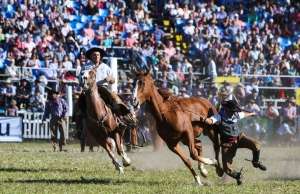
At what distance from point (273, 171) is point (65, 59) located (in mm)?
14554

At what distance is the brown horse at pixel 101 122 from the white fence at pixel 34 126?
11907mm

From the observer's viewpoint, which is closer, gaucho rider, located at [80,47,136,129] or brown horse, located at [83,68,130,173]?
brown horse, located at [83,68,130,173]

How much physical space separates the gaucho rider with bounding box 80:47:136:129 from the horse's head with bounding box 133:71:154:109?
7.20ft

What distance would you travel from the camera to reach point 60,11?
1337 inches

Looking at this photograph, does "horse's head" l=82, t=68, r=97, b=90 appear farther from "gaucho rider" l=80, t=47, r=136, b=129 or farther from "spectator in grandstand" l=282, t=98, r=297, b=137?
"spectator in grandstand" l=282, t=98, r=297, b=137

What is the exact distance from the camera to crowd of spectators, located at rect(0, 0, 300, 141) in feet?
99.3

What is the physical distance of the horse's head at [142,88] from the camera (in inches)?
580

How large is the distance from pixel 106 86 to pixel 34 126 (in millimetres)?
12882

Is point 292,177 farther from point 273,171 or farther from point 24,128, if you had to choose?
point 24,128

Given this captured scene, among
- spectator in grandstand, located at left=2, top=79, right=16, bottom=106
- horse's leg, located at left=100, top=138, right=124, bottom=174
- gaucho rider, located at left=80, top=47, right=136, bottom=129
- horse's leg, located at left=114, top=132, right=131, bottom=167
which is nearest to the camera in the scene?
horse's leg, located at left=100, top=138, right=124, bottom=174

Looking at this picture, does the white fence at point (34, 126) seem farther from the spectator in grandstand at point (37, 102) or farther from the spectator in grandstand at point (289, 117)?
the spectator in grandstand at point (289, 117)

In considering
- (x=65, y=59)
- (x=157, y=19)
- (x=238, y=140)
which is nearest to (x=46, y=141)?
(x=65, y=59)

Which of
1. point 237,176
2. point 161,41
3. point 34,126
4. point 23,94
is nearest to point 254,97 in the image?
point 161,41

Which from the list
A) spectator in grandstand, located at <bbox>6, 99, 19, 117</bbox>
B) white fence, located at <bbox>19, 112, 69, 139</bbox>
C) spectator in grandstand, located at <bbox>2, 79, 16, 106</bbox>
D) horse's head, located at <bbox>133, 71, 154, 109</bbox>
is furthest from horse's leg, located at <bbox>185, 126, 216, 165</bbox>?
spectator in grandstand, located at <bbox>2, 79, 16, 106</bbox>
